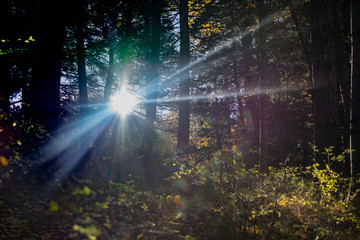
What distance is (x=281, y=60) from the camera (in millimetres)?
13867

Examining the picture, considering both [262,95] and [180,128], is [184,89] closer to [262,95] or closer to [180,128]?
[180,128]

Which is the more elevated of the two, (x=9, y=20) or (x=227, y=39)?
(x=227, y=39)

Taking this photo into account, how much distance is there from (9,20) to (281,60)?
13125 millimetres

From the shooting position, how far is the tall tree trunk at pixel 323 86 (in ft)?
20.1

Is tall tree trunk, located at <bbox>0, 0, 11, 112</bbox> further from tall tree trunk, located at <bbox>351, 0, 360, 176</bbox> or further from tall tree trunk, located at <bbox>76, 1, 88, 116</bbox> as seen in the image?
tall tree trunk, located at <bbox>351, 0, 360, 176</bbox>

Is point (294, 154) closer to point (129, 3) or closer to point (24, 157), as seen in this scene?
point (129, 3)

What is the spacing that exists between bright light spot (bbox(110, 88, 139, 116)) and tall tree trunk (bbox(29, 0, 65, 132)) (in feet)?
26.9

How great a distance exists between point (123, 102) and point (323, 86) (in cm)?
1263

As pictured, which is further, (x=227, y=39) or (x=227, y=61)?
(x=227, y=61)

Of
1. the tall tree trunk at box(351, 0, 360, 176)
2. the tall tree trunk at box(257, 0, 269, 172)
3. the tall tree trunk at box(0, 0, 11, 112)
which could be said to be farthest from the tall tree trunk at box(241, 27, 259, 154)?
the tall tree trunk at box(0, 0, 11, 112)

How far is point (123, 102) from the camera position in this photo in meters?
16.2

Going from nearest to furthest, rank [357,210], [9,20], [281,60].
Answer: [357,210]
[9,20]
[281,60]

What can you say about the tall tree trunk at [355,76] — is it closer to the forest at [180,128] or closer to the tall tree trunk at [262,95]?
the forest at [180,128]

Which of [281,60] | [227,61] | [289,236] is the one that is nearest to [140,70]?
[227,61]
